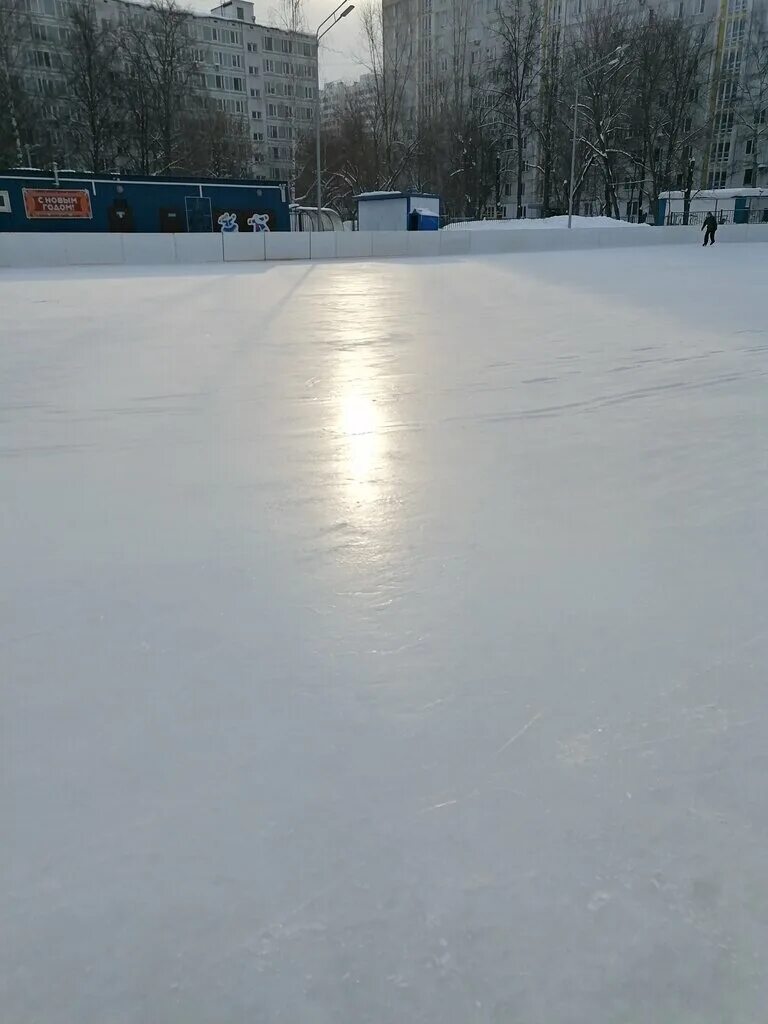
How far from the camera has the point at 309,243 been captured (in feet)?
74.3

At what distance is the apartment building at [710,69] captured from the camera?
50188 mm

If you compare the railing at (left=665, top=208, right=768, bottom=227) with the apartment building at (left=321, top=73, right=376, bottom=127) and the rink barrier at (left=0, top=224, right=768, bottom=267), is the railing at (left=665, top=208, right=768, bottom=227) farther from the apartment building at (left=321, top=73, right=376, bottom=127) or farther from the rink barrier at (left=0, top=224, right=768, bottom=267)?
the apartment building at (left=321, top=73, right=376, bottom=127)

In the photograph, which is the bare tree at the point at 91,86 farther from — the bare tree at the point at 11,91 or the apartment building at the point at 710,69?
the apartment building at the point at 710,69

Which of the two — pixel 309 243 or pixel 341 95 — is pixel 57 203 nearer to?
pixel 309 243

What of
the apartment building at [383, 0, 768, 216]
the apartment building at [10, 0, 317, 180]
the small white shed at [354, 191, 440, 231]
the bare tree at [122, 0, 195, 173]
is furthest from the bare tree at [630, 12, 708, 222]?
the bare tree at [122, 0, 195, 173]

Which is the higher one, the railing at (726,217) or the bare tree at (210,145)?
the bare tree at (210,145)

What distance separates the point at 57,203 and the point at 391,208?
1201 cm

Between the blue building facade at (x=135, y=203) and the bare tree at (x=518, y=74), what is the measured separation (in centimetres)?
2285

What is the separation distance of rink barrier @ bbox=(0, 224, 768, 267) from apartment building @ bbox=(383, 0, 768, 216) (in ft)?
74.0

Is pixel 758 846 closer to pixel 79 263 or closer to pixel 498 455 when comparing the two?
pixel 498 455

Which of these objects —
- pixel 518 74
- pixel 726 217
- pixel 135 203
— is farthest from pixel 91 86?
pixel 726 217

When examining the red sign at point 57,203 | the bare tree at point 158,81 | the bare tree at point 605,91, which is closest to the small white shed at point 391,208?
the red sign at point 57,203

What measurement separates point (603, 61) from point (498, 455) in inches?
1970

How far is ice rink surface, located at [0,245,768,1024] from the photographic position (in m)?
1.39
